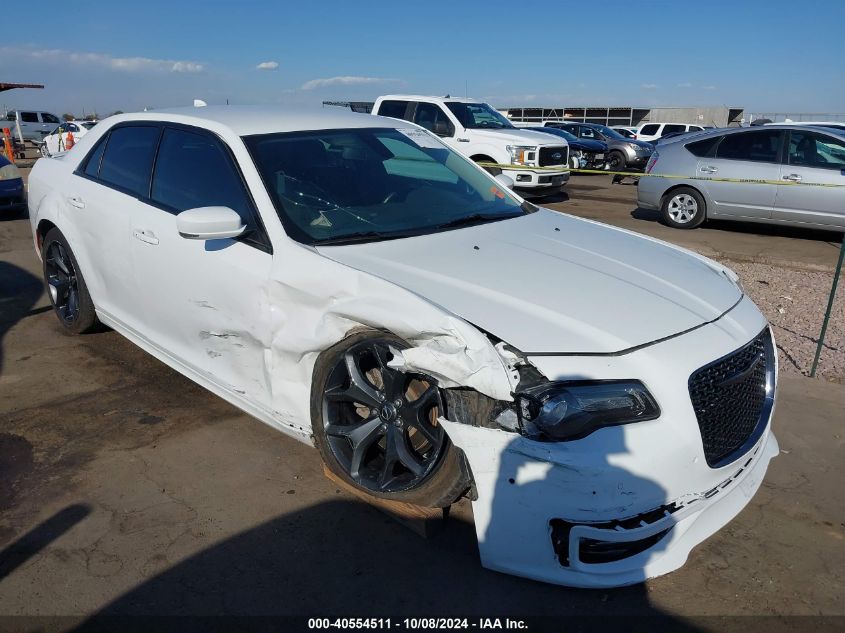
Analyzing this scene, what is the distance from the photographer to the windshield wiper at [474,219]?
3.42 metres

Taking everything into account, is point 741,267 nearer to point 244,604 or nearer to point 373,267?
point 373,267

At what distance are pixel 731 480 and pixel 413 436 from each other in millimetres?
1233

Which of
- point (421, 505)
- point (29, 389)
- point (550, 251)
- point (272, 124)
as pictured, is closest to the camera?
point (421, 505)

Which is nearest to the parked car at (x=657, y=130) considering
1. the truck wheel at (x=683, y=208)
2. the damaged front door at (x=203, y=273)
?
the truck wheel at (x=683, y=208)

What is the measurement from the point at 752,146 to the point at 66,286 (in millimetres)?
9110

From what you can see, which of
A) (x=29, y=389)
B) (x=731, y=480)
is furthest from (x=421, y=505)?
(x=29, y=389)

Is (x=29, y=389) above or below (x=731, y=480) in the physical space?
below

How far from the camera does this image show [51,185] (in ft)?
15.9

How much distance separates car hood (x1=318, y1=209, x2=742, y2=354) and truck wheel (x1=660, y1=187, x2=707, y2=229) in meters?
7.35

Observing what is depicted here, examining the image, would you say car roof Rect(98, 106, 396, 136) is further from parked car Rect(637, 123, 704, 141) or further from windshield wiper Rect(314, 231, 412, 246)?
parked car Rect(637, 123, 704, 141)

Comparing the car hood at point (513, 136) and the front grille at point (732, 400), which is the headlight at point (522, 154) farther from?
the front grille at point (732, 400)

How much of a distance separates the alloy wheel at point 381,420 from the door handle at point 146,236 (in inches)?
59.5

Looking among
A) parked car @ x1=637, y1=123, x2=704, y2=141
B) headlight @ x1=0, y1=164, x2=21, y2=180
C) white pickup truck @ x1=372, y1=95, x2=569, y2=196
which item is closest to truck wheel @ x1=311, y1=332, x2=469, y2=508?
white pickup truck @ x1=372, y1=95, x2=569, y2=196

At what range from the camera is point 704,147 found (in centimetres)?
1009
